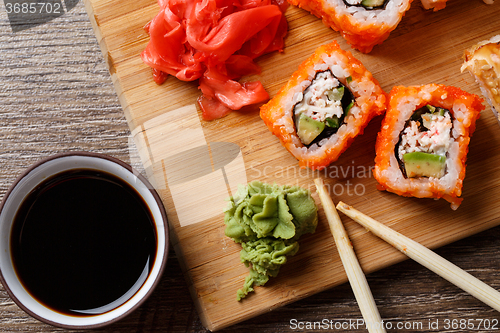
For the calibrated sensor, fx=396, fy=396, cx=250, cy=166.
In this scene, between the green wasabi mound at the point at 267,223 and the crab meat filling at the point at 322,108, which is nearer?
the green wasabi mound at the point at 267,223

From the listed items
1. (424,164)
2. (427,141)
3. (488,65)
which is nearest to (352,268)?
(424,164)

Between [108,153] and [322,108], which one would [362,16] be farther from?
[108,153]

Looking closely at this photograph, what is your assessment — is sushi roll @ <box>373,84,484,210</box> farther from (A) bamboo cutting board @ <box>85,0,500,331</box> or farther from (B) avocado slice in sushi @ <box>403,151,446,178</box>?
(A) bamboo cutting board @ <box>85,0,500,331</box>

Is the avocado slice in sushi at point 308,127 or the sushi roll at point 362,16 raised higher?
the sushi roll at point 362,16

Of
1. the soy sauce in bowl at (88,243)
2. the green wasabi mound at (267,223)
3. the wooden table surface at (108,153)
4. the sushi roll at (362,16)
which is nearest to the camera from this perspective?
the soy sauce in bowl at (88,243)

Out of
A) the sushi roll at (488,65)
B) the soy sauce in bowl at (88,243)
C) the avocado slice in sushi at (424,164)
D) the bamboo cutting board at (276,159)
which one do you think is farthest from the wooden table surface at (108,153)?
the sushi roll at (488,65)

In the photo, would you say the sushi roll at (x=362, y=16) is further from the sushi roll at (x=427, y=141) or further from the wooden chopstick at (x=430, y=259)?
the wooden chopstick at (x=430, y=259)

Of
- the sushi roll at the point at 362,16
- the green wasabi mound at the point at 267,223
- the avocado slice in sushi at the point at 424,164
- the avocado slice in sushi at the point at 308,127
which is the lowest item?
the green wasabi mound at the point at 267,223

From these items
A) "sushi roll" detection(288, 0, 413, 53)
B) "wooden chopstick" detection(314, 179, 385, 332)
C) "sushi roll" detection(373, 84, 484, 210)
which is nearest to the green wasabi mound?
"wooden chopstick" detection(314, 179, 385, 332)
